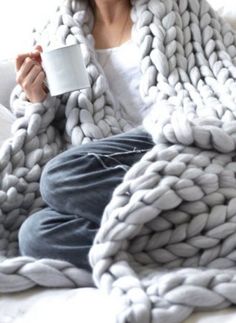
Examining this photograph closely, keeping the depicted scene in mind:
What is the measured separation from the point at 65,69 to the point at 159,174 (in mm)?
419

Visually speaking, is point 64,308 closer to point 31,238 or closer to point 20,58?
point 31,238

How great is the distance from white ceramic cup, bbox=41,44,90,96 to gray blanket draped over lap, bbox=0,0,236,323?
7 centimetres

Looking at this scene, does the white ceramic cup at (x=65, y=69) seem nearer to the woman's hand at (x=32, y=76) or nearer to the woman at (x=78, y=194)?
the woman's hand at (x=32, y=76)

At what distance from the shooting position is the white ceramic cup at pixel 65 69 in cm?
110

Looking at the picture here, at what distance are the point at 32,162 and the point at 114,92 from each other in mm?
281

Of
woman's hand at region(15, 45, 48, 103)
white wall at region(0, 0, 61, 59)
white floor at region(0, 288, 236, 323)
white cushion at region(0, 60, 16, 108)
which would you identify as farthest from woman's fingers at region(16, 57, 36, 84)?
white floor at region(0, 288, 236, 323)

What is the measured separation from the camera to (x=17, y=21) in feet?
5.51

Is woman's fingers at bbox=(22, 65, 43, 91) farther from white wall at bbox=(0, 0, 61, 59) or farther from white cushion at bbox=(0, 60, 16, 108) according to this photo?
white wall at bbox=(0, 0, 61, 59)

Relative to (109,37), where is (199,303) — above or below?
below

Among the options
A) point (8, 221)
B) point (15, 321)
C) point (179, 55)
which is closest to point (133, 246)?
point (15, 321)

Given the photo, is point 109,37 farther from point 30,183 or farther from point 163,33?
point 30,183

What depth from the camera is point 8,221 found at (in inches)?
43.1

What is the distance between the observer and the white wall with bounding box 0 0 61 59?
5.12 ft

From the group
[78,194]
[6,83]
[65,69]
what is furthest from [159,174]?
[6,83]
